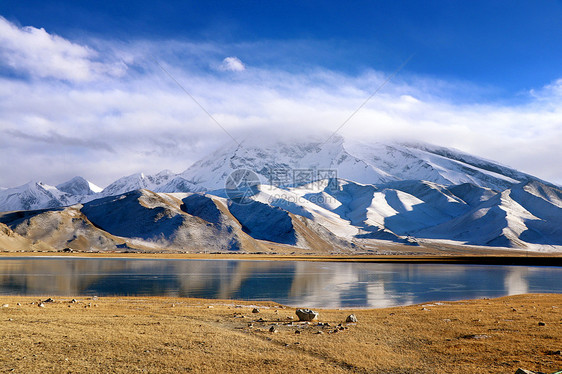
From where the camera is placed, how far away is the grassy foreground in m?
15.4

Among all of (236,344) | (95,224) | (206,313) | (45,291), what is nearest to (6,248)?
(95,224)

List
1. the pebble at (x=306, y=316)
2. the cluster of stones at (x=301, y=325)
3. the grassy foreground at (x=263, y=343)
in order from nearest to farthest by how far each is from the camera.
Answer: the grassy foreground at (x=263, y=343) → the cluster of stones at (x=301, y=325) → the pebble at (x=306, y=316)

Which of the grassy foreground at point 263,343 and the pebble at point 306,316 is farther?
the pebble at point 306,316

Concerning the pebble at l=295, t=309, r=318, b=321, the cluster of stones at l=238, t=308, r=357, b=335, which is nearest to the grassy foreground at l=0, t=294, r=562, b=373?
the cluster of stones at l=238, t=308, r=357, b=335

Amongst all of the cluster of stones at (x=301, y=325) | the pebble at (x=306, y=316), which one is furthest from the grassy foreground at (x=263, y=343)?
the pebble at (x=306, y=316)

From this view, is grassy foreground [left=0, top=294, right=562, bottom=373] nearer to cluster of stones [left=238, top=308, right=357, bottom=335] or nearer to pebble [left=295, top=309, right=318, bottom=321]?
cluster of stones [left=238, top=308, right=357, bottom=335]

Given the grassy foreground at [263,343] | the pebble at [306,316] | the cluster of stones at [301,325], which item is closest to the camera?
the grassy foreground at [263,343]

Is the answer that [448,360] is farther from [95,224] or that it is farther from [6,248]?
[95,224]

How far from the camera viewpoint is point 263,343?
62.3 feet

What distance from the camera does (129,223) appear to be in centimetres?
19138

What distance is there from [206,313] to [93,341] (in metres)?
10.5

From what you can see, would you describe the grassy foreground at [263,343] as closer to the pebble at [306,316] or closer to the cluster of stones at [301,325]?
the cluster of stones at [301,325]

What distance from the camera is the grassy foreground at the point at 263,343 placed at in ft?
50.6

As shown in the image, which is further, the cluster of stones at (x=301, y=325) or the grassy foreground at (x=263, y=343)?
the cluster of stones at (x=301, y=325)
